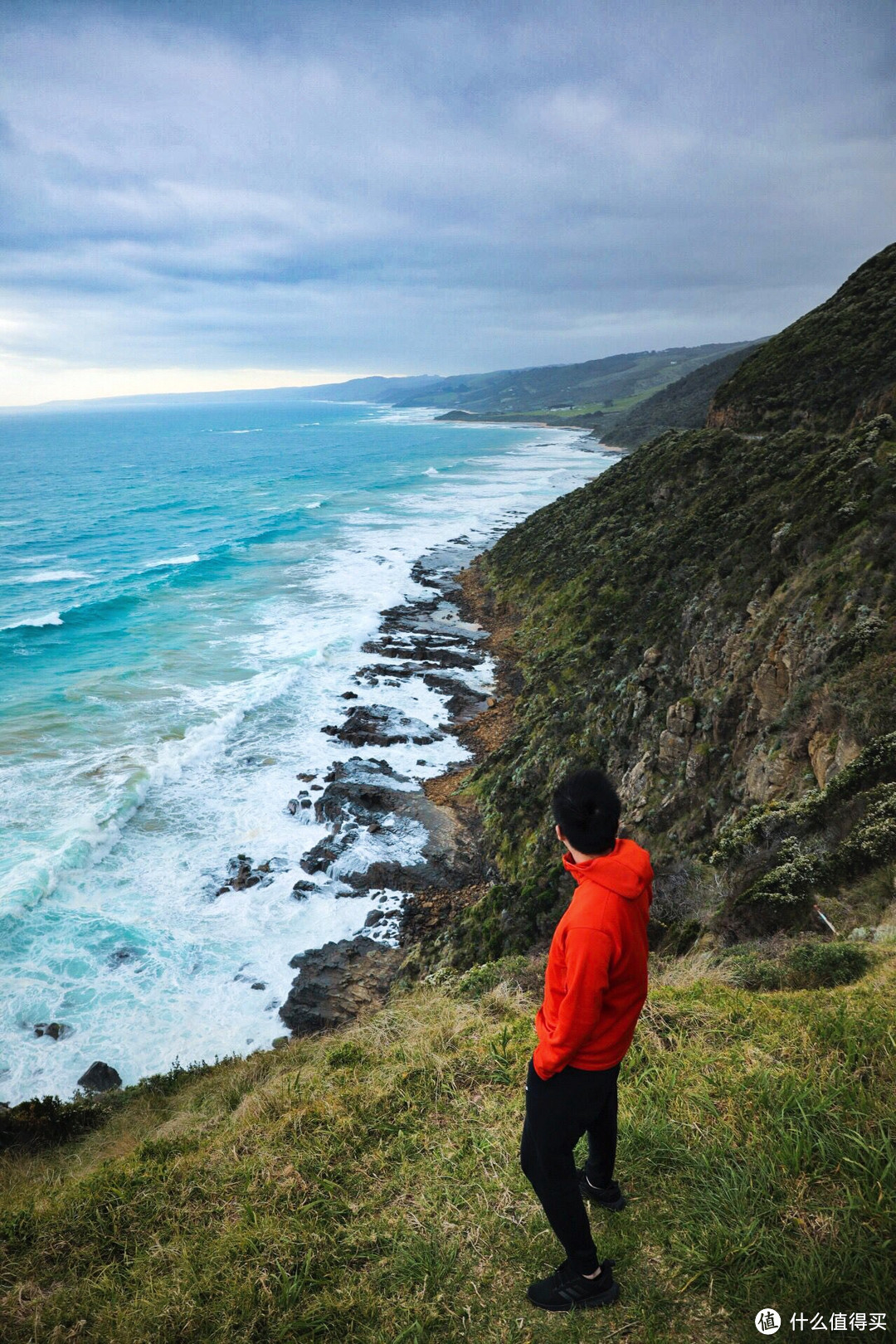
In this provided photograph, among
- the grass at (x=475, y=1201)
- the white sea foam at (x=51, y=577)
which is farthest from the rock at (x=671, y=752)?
the white sea foam at (x=51, y=577)

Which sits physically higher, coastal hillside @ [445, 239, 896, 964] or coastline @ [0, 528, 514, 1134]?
coastal hillside @ [445, 239, 896, 964]

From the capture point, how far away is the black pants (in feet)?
9.61

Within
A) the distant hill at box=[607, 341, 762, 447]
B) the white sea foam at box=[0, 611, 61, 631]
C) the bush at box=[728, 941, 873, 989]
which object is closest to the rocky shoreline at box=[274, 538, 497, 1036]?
the bush at box=[728, 941, 873, 989]

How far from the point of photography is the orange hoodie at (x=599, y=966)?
269 centimetres

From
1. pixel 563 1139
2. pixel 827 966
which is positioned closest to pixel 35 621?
pixel 827 966

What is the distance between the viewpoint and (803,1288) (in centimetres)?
286

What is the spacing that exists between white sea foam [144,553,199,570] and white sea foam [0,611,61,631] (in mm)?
10944

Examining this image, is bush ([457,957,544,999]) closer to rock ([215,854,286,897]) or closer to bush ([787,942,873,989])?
bush ([787,942,873,989])

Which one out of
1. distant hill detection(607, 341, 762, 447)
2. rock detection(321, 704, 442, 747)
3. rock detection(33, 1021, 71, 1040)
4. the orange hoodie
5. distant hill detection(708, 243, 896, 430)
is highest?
distant hill detection(607, 341, 762, 447)

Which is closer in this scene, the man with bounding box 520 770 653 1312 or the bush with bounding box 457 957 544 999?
the man with bounding box 520 770 653 1312

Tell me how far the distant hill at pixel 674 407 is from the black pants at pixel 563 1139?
317 feet

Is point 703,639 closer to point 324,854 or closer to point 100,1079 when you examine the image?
point 324,854

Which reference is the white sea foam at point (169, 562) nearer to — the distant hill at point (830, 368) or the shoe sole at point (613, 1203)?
the distant hill at point (830, 368)

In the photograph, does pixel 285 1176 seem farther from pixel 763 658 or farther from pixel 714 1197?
pixel 763 658
